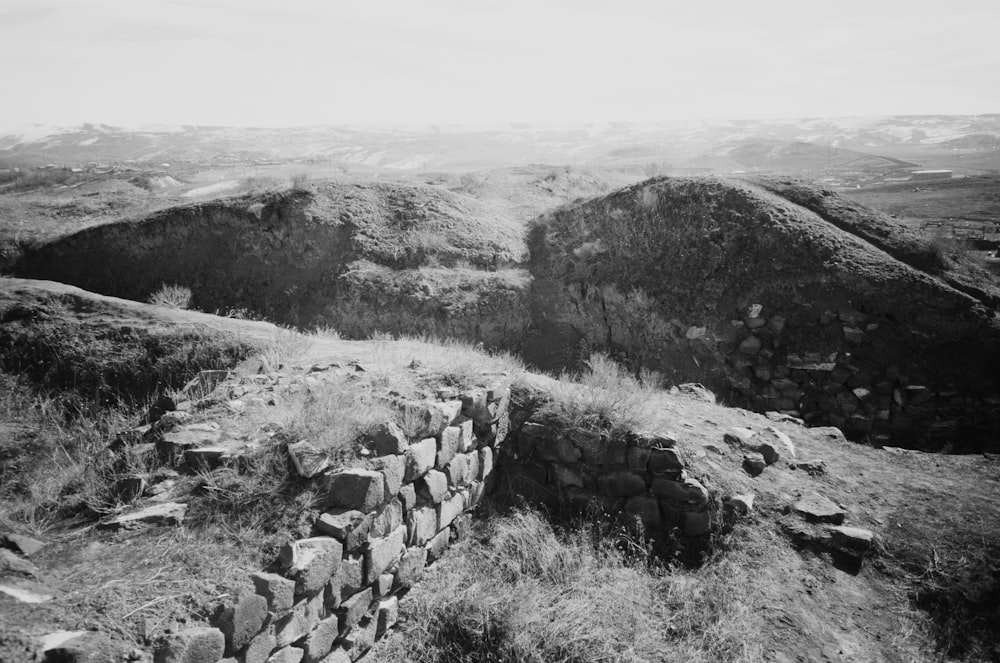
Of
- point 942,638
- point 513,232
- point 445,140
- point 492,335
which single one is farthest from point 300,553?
point 445,140

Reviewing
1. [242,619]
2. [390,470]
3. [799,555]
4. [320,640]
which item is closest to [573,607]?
[390,470]

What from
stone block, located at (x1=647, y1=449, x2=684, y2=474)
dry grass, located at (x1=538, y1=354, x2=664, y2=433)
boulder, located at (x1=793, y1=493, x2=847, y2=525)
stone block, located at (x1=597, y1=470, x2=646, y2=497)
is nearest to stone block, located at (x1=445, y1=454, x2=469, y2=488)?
dry grass, located at (x1=538, y1=354, x2=664, y2=433)

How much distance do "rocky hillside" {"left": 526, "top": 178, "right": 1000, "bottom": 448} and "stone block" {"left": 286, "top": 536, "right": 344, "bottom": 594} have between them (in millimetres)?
7070

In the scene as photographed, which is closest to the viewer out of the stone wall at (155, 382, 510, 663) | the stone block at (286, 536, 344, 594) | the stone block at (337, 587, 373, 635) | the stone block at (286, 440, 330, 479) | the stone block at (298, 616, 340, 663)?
the stone wall at (155, 382, 510, 663)

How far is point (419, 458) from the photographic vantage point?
14.7 feet

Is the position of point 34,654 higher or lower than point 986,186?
lower

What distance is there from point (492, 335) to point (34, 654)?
27.9ft

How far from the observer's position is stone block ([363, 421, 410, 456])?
432cm

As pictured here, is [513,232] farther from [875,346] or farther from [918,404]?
[918,404]

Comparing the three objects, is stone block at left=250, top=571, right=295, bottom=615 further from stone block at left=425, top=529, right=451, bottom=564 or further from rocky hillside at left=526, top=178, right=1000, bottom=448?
rocky hillside at left=526, top=178, right=1000, bottom=448

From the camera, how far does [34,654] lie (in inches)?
92.8

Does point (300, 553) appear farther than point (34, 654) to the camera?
Yes

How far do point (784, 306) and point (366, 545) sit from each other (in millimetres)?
→ 7984

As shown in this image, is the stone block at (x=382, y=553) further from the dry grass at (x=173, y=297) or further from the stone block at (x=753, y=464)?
the dry grass at (x=173, y=297)
